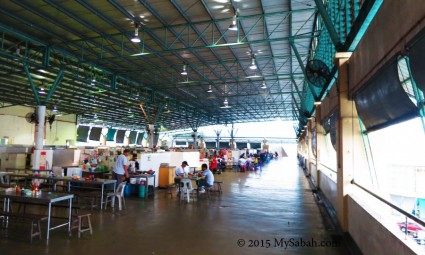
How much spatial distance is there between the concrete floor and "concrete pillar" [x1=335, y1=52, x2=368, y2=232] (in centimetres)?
93

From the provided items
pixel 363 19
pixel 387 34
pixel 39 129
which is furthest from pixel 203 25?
pixel 39 129

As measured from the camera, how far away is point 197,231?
244 inches

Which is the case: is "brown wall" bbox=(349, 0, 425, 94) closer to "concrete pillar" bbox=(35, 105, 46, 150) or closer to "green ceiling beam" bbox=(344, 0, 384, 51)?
"green ceiling beam" bbox=(344, 0, 384, 51)

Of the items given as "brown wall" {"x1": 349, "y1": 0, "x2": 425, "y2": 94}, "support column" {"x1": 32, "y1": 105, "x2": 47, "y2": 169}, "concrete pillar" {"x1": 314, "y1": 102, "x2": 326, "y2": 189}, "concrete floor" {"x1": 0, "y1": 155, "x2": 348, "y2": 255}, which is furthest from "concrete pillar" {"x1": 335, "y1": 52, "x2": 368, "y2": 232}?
"support column" {"x1": 32, "y1": 105, "x2": 47, "y2": 169}

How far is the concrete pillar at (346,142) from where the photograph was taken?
5945 mm

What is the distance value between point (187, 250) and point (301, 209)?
495 centimetres

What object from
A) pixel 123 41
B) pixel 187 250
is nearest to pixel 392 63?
pixel 187 250

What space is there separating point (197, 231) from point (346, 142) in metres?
3.70

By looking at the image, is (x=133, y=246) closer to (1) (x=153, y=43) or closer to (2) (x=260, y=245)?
(2) (x=260, y=245)

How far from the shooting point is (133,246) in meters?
5.23

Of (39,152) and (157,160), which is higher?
(39,152)

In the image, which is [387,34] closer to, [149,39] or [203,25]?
[203,25]

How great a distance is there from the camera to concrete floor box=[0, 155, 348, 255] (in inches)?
202

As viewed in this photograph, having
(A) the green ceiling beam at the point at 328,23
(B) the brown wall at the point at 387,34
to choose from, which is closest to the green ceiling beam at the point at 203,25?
(A) the green ceiling beam at the point at 328,23
